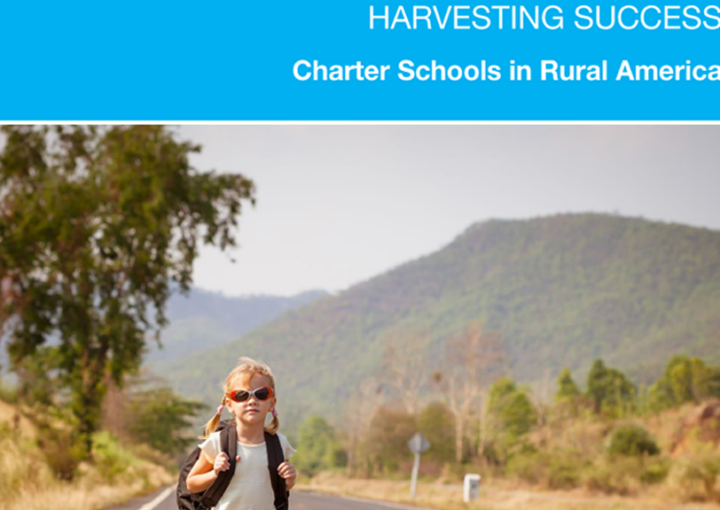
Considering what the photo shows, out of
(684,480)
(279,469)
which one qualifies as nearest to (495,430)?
(684,480)

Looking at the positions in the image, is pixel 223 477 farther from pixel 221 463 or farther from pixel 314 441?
pixel 314 441

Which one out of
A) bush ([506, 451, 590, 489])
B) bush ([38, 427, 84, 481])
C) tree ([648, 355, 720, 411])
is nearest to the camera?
bush ([38, 427, 84, 481])

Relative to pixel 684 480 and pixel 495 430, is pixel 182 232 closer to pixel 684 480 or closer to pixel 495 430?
pixel 684 480

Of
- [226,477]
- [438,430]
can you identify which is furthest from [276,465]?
[438,430]

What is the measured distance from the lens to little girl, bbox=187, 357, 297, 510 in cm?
411

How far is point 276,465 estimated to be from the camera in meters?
4.18

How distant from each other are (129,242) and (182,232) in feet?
5.40

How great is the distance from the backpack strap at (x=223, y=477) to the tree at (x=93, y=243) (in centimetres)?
1343

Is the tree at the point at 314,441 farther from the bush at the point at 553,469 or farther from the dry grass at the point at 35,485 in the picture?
the dry grass at the point at 35,485

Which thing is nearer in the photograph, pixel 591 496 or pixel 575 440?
pixel 591 496

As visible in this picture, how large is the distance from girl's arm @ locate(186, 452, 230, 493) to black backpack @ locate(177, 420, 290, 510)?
25 millimetres

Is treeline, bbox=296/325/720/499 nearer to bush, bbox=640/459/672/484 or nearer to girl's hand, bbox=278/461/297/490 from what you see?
bush, bbox=640/459/672/484

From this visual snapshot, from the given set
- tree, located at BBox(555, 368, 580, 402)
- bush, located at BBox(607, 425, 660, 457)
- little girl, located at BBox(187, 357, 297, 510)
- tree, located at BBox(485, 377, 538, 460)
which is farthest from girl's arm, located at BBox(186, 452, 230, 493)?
tree, located at BBox(555, 368, 580, 402)

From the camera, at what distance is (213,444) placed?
4.14 metres
